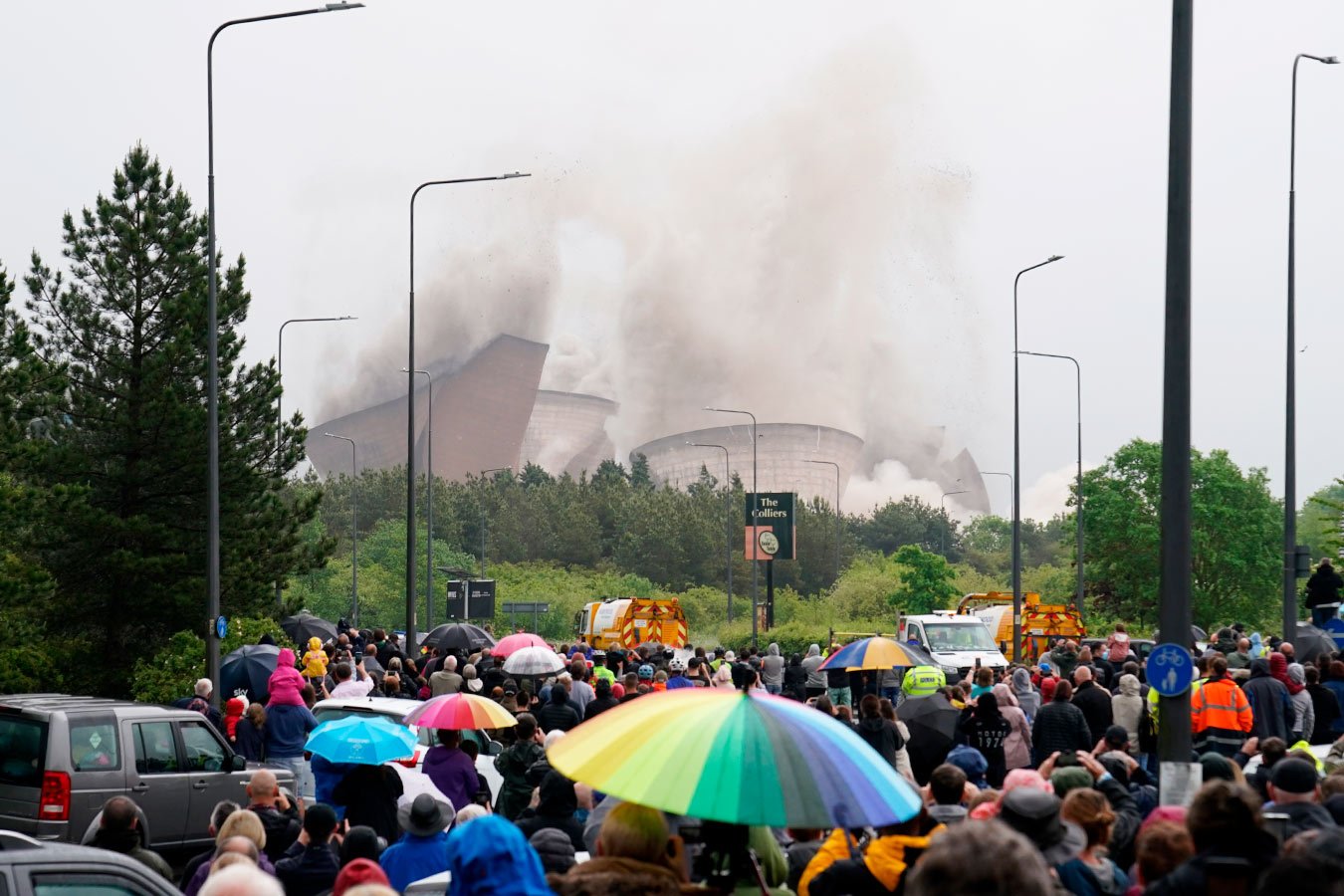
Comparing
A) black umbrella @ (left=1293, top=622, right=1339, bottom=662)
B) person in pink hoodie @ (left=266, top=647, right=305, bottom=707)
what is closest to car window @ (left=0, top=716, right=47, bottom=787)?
person in pink hoodie @ (left=266, top=647, right=305, bottom=707)

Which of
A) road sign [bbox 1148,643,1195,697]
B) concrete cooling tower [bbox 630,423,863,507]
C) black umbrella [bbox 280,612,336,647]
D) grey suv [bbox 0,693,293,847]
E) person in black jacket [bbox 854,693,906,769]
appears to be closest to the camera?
road sign [bbox 1148,643,1195,697]

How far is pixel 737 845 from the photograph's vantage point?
615cm

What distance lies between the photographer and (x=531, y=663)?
2084cm

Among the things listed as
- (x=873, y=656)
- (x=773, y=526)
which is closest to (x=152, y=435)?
(x=873, y=656)

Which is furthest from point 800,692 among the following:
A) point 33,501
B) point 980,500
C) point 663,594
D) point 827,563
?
point 980,500

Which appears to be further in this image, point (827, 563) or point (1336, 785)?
point (827, 563)

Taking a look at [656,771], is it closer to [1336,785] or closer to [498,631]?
[1336,785]

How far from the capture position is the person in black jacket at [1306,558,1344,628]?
3011cm

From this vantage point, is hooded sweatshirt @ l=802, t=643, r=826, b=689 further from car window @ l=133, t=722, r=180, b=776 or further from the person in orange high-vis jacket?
car window @ l=133, t=722, r=180, b=776

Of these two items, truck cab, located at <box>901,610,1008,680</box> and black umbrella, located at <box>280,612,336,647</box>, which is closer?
black umbrella, located at <box>280,612,336,647</box>

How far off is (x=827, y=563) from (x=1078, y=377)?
176 ft

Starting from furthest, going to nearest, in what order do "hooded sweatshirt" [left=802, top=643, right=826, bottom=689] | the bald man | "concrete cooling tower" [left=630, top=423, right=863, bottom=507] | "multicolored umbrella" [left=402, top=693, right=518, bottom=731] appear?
"concrete cooling tower" [left=630, top=423, right=863, bottom=507] < "hooded sweatshirt" [left=802, top=643, right=826, bottom=689] < "multicolored umbrella" [left=402, top=693, right=518, bottom=731] < the bald man

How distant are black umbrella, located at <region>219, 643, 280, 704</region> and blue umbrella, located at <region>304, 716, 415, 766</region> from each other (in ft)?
31.1

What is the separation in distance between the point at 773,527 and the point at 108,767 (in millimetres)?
47658
